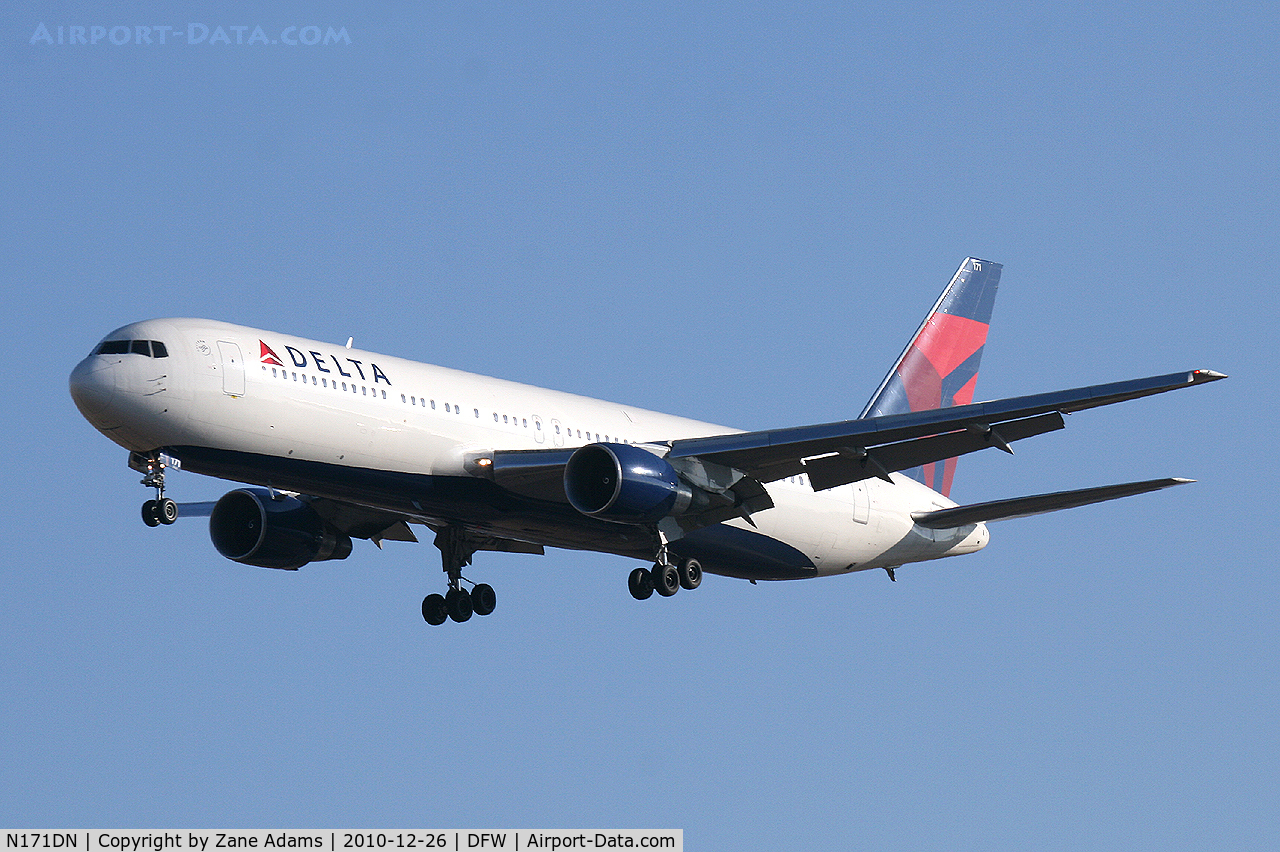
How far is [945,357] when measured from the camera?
46781mm

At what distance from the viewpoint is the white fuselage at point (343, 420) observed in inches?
1152

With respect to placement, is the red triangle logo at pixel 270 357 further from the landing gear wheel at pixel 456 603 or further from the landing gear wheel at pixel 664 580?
the landing gear wheel at pixel 456 603

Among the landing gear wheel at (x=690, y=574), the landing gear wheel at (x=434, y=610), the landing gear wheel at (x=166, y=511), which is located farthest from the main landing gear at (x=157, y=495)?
the landing gear wheel at (x=690, y=574)

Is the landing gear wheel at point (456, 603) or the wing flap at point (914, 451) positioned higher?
the wing flap at point (914, 451)

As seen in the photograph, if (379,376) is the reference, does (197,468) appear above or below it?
below

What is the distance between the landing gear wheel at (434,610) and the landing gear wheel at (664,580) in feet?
20.0

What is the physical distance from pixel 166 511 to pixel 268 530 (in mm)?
7685

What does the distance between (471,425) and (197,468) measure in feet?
17.9

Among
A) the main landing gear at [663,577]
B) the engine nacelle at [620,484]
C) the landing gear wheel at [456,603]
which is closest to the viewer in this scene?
the engine nacelle at [620,484]

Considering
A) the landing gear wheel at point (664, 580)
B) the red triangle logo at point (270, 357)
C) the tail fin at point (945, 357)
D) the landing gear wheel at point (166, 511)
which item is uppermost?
the tail fin at point (945, 357)

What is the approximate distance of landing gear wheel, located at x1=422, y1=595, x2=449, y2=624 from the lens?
3838 cm

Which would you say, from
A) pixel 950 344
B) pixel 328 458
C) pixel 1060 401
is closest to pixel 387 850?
pixel 328 458

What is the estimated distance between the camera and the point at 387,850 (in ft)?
86.0

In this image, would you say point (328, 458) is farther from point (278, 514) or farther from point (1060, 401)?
point (1060, 401)
